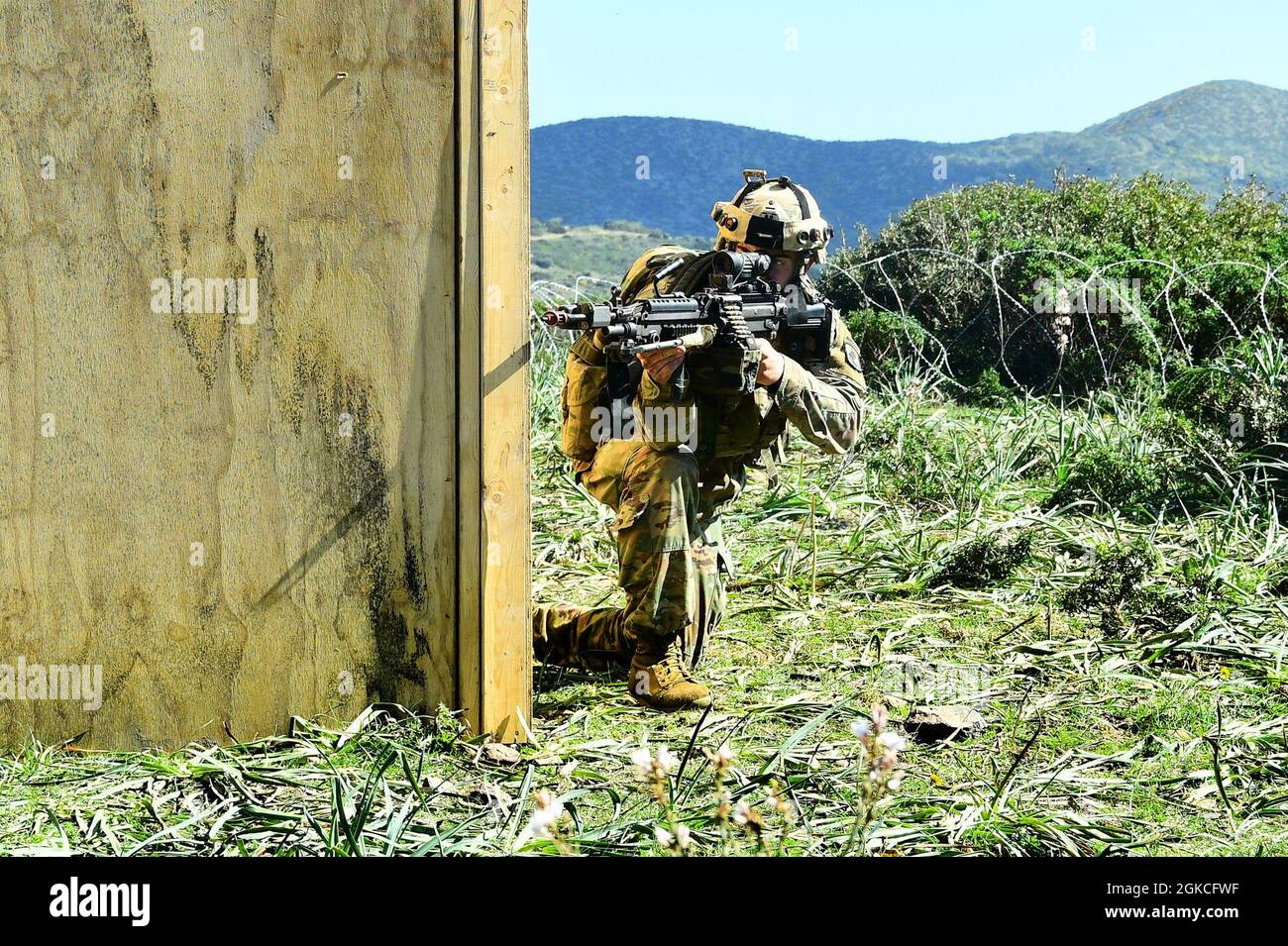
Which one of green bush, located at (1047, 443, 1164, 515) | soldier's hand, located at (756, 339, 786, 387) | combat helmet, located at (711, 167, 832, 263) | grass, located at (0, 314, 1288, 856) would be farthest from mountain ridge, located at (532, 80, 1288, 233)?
soldier's hand, located at (756, 339, 786, 387)

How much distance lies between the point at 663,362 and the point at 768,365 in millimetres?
394

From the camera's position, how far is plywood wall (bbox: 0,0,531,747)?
11.0ft

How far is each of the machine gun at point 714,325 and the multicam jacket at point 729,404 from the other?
56 mm

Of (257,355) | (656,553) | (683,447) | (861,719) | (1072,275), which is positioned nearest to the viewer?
(257,355)

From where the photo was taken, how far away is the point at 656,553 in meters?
4.38

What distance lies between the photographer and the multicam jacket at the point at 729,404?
446 cm

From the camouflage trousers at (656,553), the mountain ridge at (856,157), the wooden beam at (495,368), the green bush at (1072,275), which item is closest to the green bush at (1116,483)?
the green bush at (1072,275)

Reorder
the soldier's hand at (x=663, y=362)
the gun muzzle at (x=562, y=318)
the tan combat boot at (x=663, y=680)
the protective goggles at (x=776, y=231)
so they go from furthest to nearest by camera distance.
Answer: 1. the protective goggles at (x=776, y=231)
2. the tan combat boot at (x=663, y=680)
3. the soldier's hand at (x=663, y=362)
4. the gun muzzle at (x=562, y=318)

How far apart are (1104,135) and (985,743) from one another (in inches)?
2019

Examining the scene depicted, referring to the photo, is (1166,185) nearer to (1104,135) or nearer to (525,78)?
(525,78)

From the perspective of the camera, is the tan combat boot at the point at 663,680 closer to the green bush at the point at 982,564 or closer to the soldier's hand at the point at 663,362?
the soldier's hand at the point at 663,362

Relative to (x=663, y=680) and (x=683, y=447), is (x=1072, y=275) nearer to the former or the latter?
(x=683, y=447)

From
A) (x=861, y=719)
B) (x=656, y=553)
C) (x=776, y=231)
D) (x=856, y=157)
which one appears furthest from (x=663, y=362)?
(x=856, y=157)

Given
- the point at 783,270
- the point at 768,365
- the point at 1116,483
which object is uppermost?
the point at 783,270
